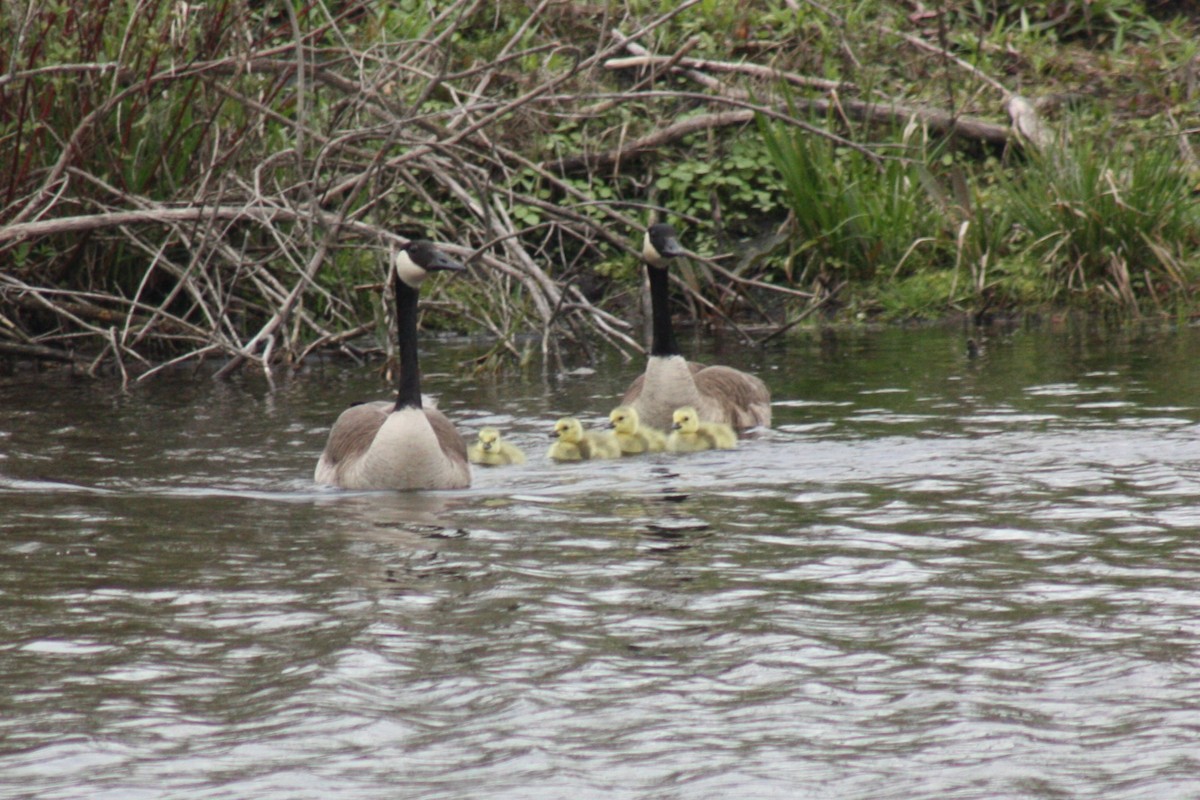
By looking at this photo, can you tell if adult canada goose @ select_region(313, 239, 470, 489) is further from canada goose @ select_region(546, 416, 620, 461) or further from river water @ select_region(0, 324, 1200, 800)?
canada goose @ select_region(546, 416, 620, 461)

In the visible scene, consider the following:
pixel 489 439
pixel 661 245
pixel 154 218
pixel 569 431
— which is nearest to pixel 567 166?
pixel 154 218

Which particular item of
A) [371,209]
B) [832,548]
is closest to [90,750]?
[832,548]

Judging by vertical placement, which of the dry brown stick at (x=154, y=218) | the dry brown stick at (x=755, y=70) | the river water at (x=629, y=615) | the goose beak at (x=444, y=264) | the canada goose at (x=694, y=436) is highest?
the dry brown stick at (x=755, y=70)

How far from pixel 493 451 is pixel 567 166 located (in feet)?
29.4

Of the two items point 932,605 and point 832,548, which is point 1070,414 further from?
point 932,605

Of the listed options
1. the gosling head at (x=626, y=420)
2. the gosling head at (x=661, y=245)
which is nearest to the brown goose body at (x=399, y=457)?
the gosling head at (x=626, y=420)

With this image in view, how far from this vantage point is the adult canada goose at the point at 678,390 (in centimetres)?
1157

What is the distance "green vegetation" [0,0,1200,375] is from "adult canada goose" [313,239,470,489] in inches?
67.6

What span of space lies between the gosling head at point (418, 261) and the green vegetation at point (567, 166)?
4.83 ft

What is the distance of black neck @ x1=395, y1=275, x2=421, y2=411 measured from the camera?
9.73 meters

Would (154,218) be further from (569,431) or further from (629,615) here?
(629,615)

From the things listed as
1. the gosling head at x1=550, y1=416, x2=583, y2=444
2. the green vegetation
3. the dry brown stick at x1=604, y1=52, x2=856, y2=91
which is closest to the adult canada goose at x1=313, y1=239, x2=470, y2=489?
the gosling head at x1=550, y1=416, x2=583, y2=444

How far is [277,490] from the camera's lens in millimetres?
9812

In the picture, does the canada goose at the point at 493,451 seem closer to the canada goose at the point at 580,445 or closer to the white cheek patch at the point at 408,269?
the canada goose at the point at 580,445
